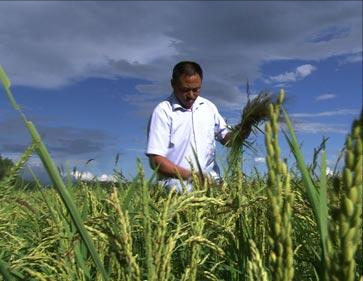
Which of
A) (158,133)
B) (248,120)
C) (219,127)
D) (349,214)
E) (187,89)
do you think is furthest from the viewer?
(219,127)

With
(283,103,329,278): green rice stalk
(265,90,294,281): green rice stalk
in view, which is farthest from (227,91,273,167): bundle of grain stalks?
(265,90,294,281): green rice stalk

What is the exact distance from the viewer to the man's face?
5391 millimetres

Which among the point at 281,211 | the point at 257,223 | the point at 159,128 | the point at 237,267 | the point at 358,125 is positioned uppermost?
the point at 159,128

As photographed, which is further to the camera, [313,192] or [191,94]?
[191,94]

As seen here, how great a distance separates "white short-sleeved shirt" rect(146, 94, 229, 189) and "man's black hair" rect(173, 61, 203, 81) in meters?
0.25

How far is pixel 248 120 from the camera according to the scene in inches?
146

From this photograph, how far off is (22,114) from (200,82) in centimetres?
454

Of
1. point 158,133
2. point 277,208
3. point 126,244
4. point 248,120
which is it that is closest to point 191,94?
point 158,133

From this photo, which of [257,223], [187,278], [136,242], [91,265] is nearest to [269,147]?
[187,278]

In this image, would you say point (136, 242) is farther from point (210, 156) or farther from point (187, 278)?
point (210, 156)

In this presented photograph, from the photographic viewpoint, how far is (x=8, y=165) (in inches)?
60.7

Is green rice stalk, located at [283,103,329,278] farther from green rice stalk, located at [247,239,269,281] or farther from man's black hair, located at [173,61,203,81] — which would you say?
man's black hair, located at [173,61,203,81]

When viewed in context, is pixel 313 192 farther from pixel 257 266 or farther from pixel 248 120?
pixel 248 120

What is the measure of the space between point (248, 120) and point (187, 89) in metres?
1.78
